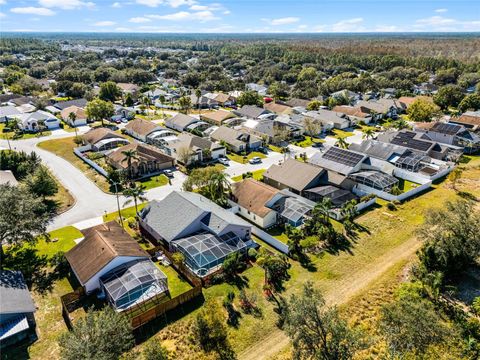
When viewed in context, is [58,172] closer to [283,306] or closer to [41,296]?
[41,296]

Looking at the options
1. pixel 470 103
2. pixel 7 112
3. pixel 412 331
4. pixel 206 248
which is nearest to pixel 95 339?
pixel 206 248

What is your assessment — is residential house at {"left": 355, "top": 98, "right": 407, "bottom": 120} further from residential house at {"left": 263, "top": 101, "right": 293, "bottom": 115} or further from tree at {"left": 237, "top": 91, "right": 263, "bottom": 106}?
tree at {"left": 237, "top": 91, "right": 263, "bottom": 106}

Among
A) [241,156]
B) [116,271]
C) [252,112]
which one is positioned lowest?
[241,156]

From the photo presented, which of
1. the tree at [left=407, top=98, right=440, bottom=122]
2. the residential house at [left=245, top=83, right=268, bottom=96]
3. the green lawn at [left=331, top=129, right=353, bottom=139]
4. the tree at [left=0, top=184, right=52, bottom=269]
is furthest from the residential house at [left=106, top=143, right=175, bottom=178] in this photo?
the residential house at [left=245, top=83, right=268, bottom=96]

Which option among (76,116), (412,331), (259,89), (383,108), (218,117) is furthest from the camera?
(259,89)

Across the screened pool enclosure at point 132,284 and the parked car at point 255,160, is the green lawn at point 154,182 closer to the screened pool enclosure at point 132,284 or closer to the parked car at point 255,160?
the parked car at point 255,160

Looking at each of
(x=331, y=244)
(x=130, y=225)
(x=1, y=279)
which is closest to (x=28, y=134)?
(x=130, y=225)

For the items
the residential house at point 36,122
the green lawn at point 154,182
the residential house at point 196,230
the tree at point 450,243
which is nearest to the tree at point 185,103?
the residential house at point 36,122

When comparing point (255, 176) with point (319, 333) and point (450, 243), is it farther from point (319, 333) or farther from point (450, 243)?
point (319, 333)
